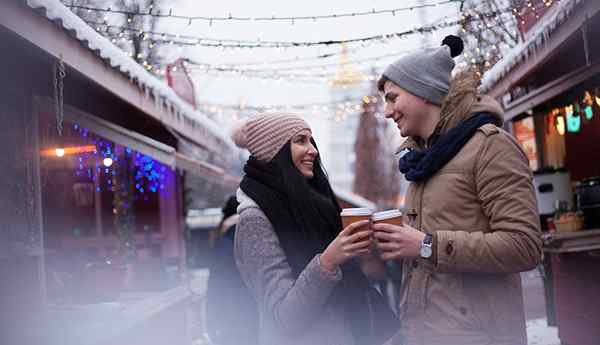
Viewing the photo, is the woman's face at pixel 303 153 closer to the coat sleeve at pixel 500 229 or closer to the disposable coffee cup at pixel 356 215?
the disposable coffee cup at pixel 356 215

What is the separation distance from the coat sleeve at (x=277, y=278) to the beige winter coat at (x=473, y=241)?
346mm

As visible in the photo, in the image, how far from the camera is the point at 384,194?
34.3 meters

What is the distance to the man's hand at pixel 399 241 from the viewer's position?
6.88ft

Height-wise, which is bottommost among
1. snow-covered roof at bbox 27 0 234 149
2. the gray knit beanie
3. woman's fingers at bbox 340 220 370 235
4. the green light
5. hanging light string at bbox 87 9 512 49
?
woman's fingers at bbox 340 220 370 235

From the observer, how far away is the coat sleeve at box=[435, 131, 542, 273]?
2029 mm

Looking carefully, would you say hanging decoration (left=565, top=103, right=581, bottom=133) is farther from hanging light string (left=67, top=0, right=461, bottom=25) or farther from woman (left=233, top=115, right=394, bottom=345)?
woman (left=233, top=115, right=394, bottom=345)

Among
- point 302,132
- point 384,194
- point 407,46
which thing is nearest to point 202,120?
point 407,46

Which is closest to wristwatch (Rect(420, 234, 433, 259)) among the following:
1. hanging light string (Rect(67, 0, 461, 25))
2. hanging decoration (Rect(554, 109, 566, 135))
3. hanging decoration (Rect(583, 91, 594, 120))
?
hanging light string (Rect(67, 0, 461, 25))

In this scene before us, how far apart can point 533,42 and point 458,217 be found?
157 inches

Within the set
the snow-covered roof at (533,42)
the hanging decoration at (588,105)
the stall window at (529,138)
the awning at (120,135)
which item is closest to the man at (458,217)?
the snow-covered roof at (533,42)

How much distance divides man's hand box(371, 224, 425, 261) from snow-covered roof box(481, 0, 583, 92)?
2.10 metres

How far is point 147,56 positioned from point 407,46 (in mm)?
4797

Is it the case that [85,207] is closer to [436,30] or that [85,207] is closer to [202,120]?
[202,120]

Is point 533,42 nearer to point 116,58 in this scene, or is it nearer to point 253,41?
point 253,41
